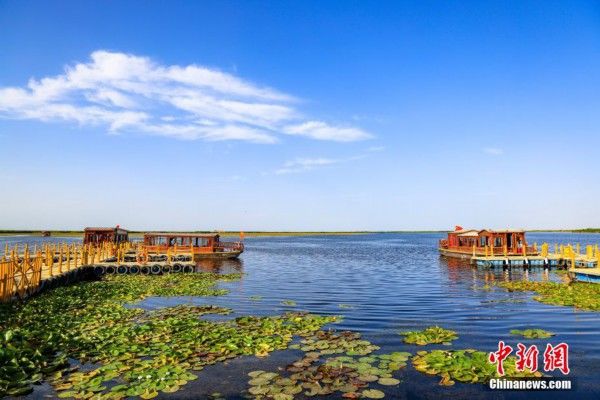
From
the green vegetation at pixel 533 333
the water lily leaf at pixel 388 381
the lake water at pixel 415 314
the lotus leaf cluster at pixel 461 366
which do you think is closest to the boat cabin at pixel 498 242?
the lake water at pixel 415 314

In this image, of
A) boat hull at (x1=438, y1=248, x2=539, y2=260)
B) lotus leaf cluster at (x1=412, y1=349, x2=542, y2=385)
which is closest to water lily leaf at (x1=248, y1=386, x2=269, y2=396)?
lotus leaf cluster at (x1=412, y1=349, x2=542, y2=385)

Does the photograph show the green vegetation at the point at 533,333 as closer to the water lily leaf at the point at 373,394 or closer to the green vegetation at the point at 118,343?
the green vegetation at the point at 118,343

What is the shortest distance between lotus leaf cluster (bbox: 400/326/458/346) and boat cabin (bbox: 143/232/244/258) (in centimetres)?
4051

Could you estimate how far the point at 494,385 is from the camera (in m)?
9.84

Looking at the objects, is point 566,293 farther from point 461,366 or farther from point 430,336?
point 461,366

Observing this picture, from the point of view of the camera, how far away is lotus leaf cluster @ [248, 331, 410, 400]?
31.0 ft

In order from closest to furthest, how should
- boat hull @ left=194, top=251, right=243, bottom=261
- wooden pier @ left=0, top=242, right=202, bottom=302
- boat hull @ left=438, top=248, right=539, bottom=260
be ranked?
wooden pier @ left=0, top=242, right=202, bottom=302
boat hull @ left=438, top=248, right=539, bottom=260
boat hull @ left=194, top=251, right=243, bottom=261

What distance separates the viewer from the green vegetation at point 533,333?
14.9 m

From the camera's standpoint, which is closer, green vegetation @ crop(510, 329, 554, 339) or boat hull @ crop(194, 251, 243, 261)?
green vegetation @ crop(510, 329, 554, 339)

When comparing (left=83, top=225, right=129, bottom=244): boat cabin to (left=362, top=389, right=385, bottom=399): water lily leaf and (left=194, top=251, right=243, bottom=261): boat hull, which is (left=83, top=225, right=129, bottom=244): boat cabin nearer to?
(left=194, top=251, right=243, bottom=261): boat hull

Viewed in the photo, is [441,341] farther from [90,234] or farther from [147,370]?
[90,234]

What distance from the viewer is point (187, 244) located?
178 ft

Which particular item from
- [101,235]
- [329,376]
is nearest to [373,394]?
[329,376]

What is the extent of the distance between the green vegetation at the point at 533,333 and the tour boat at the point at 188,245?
4204 cm
